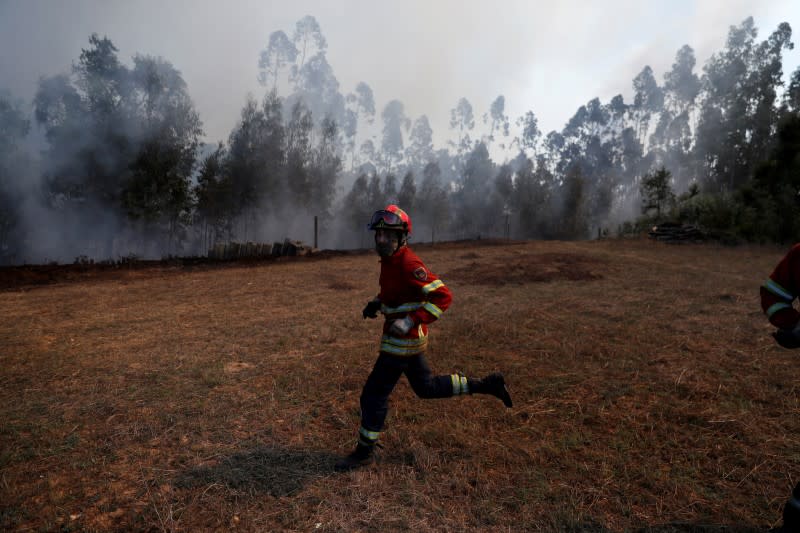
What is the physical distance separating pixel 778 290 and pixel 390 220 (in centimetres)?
258

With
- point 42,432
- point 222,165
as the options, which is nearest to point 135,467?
point 42,432

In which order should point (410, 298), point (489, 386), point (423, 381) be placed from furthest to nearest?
1. point (489, 386)
2. point (423, 381)
3. point (410, 298)

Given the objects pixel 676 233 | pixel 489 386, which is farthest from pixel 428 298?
pixel 676 233

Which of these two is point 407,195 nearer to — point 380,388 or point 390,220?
point 390,220

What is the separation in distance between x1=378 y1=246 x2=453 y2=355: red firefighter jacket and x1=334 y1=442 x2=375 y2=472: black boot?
81 centimetres

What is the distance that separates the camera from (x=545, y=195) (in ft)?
152

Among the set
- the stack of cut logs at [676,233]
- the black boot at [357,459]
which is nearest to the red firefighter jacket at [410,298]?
the black boot at [357,459]

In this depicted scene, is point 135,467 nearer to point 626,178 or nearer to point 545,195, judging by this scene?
point 545,195

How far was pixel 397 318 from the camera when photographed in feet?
10.7

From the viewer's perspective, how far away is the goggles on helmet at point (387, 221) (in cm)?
319

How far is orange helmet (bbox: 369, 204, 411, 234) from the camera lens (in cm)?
319

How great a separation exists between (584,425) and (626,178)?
75.1 meters

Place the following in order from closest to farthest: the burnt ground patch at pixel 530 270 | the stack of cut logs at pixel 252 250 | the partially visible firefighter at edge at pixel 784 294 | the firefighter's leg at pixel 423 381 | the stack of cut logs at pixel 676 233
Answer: the partially visible firefighter at edge at pixel 784 294
the firefighter's leg at pixel 423 381
the burnt ground patch at pixel 530 270
the stack of cut logs at pixel 252 250
the stack of cut logs at pixel 676 233

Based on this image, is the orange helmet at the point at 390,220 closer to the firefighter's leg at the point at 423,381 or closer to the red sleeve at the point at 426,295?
the red sleeve at the point at 426,295
